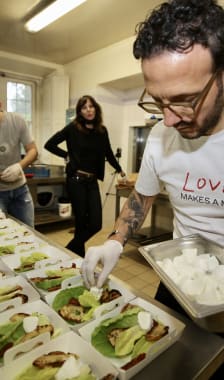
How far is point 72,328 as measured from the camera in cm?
63

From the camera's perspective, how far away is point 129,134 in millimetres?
3855

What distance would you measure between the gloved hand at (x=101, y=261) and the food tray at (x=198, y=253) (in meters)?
0.17

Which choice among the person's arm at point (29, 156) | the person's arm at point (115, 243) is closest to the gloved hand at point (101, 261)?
the person's arm at point (115, 243)

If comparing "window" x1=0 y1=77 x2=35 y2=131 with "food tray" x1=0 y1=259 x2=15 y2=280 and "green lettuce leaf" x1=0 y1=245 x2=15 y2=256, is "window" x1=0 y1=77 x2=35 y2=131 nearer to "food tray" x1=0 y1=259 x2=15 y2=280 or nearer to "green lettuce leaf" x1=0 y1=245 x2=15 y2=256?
"green lettuce leaf" x1=0 y1=245 x2=15 y2=256

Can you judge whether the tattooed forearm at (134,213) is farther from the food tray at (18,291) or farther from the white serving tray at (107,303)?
the food tray at (18,291)

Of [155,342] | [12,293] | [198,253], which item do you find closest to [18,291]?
[12,293]

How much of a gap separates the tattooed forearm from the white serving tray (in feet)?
0.78

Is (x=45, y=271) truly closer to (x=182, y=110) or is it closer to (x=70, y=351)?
(x=70, y=351)

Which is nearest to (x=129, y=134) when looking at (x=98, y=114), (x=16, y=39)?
(x=98, y=114)

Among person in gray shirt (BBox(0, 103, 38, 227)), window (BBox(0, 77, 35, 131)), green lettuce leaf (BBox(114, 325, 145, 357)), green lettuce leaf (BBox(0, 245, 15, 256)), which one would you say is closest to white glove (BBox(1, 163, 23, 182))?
person in gray shirt (BBox(0, 103, 38, 227))

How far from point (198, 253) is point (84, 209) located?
1788mm

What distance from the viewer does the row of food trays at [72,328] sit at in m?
0.52

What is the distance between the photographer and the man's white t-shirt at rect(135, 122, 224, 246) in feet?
2.69

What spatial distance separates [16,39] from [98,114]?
1641 mm
